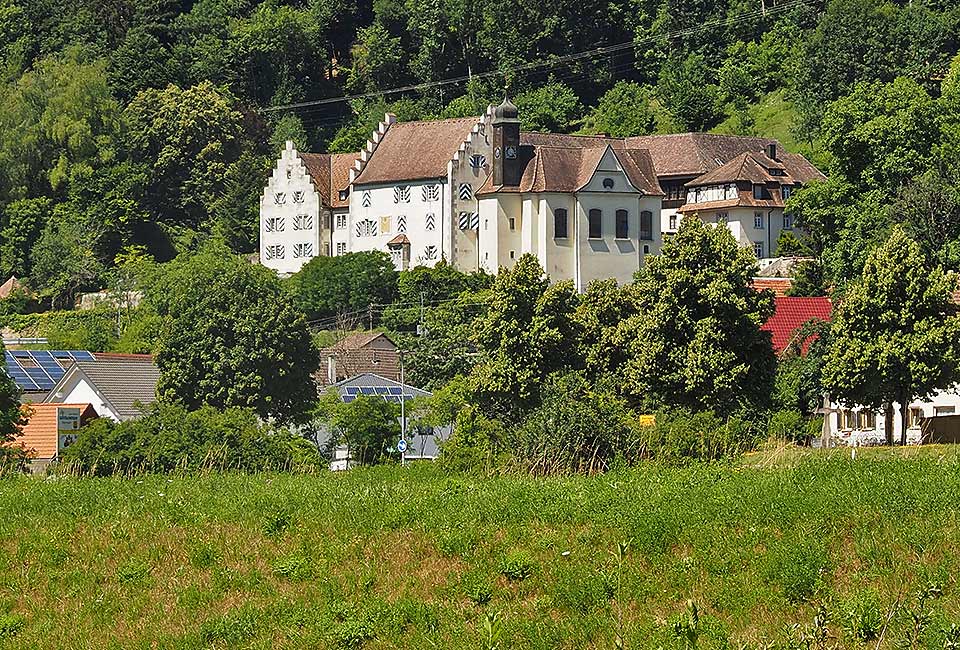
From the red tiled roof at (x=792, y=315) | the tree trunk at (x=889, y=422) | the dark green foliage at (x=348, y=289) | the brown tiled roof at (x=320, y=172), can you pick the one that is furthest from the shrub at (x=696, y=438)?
the brown tiled roof at (x=320, y=172)

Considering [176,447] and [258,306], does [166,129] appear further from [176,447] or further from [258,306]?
[176,447]

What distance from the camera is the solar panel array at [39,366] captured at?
8044 centimetres

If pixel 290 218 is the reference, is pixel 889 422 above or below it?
below

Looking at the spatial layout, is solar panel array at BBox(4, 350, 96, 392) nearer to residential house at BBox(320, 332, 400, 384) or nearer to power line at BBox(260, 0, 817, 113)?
residential house at BBox(320, 332, 400, 384)

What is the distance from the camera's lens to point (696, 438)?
33.5 meters

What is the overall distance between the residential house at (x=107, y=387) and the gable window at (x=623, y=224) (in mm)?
29720

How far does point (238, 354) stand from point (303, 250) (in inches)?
1570

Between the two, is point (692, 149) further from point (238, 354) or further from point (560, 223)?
point (238, 354)

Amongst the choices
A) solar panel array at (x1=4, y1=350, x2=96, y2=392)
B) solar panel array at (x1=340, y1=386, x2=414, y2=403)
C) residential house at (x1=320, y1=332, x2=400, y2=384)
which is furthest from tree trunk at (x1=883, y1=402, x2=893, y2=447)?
residential house at (x1=320, y1=332, x2=400, y2=384)

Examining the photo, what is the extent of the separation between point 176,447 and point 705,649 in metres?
28.1

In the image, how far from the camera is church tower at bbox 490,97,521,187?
107 meters

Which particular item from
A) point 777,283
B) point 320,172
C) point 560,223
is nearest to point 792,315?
point 777,283

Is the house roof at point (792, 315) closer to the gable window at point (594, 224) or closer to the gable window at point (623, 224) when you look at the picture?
the gable window at point (594, 224)

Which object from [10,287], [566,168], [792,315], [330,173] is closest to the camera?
[792,315]
